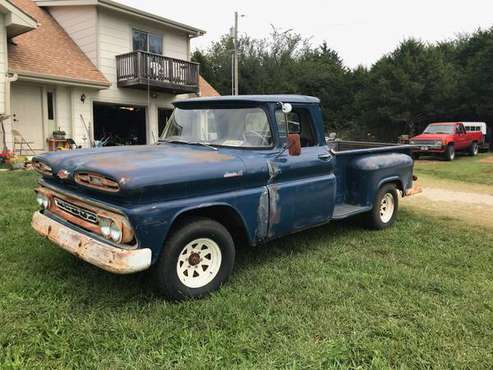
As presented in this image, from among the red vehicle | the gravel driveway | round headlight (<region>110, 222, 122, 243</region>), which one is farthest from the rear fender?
the red vehicle

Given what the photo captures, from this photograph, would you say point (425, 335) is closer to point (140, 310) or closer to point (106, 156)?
point (140, 310)

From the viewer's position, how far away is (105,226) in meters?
3.48

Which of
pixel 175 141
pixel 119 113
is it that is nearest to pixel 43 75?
pixel 119 113

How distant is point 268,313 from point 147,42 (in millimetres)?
15843

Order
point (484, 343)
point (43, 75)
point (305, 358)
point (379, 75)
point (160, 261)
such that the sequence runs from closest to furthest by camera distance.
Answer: point (305, 358), point (484, 343), point (160, 261), point (43, 75), point (379, 75)

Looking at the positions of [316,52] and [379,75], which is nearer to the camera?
[379,75]

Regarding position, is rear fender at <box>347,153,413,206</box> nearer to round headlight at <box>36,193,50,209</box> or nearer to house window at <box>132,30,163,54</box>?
round headlight at <box>36,193,50,209</box>

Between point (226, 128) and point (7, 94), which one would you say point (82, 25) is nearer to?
point (7, 94)

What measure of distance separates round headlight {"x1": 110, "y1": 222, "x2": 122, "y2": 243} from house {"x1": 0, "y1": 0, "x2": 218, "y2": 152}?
10558 millimetres

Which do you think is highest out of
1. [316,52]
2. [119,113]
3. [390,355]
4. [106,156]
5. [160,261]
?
[316,52]

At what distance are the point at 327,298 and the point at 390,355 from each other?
2.93 ft

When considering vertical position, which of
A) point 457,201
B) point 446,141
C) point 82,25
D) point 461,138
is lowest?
point 457,201

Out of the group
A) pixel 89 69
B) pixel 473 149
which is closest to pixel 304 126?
pixel 89 69

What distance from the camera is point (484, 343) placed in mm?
3135
